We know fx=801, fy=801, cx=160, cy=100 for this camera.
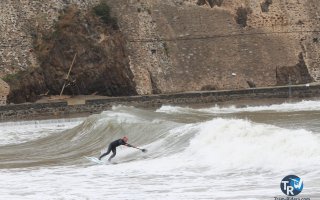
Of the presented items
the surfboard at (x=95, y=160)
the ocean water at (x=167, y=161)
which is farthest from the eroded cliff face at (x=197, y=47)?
the surfboard at (x=95, y=160)

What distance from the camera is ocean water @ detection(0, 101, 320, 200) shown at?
59.9 feet

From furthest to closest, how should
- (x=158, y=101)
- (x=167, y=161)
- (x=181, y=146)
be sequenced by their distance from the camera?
(x=158, y=101), (x=181, y=146), (x=167, y=161)

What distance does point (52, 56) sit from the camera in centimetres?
4638

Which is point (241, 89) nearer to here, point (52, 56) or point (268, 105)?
point (268, 105)

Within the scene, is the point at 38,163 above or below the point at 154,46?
below

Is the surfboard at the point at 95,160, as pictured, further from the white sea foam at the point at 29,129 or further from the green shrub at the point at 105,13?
the green shrub at the point at 105,13

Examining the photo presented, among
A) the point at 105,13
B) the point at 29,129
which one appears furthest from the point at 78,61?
the point at 29,129

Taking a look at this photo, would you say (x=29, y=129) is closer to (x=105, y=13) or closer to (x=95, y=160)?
(x=105, y=13)

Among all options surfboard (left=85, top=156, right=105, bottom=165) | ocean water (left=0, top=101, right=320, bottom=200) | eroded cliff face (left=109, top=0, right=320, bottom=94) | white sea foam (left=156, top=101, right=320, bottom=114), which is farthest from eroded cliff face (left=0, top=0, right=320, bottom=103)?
surfboard (left=85, top=156, right=105, bottom=165)

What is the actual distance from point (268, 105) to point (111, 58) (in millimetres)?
9665

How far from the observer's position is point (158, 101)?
46.1 metres

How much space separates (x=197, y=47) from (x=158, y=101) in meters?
6.76

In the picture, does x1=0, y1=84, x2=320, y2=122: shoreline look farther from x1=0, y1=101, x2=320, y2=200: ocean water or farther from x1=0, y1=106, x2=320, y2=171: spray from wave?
x1=0, y1=101, x2=320, y2=200: ocean water

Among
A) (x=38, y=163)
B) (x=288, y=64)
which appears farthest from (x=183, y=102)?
(x=38, y=163)
